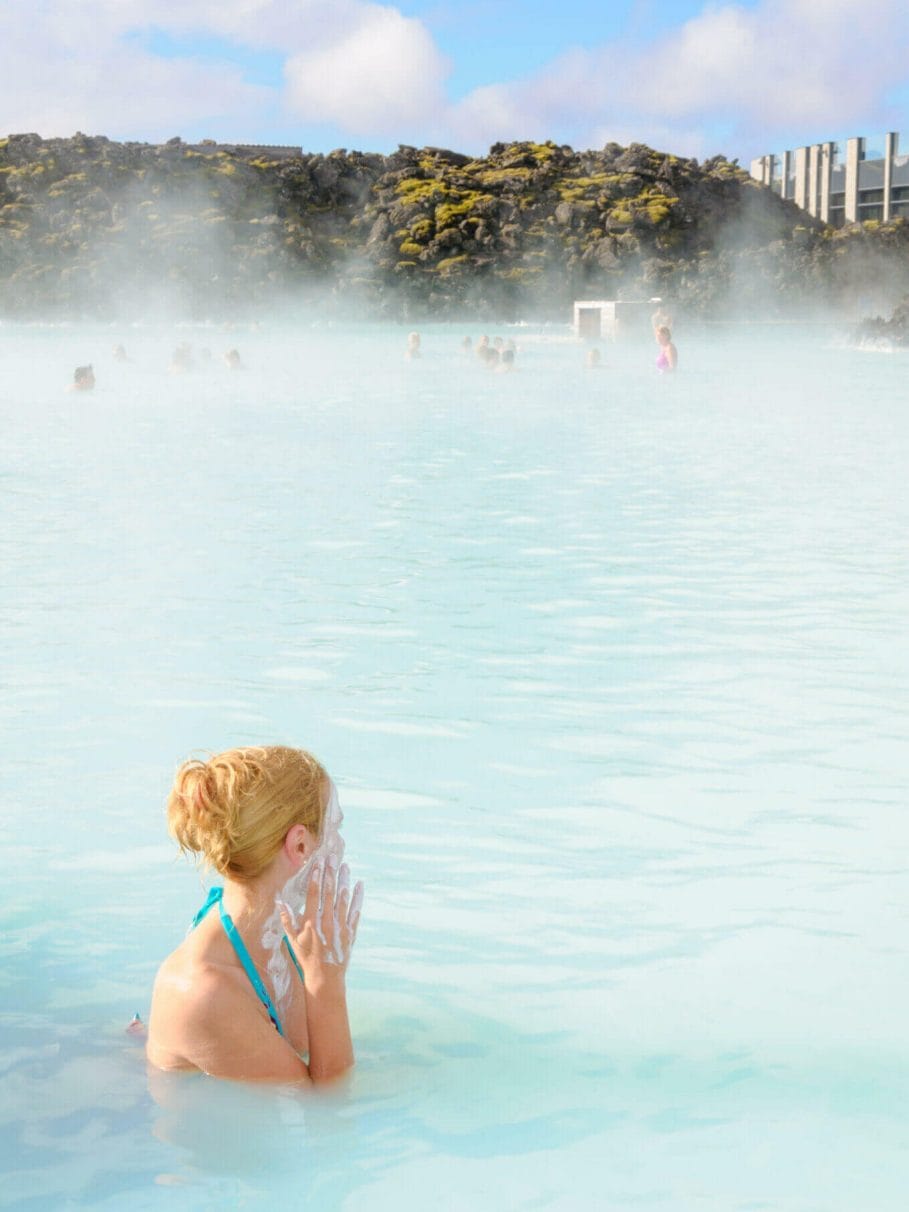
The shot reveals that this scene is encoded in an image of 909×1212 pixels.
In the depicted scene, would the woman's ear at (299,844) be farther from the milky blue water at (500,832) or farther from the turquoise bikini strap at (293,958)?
the milky blue water at (500,832)

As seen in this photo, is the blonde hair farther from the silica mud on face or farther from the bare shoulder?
the bare shoulder

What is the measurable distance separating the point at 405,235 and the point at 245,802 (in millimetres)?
77511

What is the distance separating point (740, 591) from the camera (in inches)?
312

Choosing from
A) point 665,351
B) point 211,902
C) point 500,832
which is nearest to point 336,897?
point 211,902

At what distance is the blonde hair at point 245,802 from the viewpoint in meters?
2.47

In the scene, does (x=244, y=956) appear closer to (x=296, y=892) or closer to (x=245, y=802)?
(x=296, y=892)

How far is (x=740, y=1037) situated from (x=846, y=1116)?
15.1 inches

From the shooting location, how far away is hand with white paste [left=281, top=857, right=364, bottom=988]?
8.55ft

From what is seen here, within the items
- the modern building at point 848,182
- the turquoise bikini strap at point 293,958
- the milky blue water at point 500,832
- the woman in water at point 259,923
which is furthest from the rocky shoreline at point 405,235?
the woman in water at point 259,923

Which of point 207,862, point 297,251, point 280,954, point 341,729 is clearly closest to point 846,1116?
point 280,954

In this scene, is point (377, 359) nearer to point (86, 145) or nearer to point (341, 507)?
point (341, 507)

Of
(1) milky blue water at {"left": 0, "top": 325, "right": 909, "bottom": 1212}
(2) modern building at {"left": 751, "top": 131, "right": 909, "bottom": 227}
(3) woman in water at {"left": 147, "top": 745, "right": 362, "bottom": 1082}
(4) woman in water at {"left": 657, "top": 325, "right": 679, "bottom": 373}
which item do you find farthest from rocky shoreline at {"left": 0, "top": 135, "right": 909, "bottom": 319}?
(3) woman in water at {"left": 147, "top": 745, "right": 362, "bottom": 1082}

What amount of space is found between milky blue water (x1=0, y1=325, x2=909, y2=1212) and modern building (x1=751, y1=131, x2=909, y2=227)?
7547cm

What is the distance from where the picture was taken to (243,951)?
264 cm
